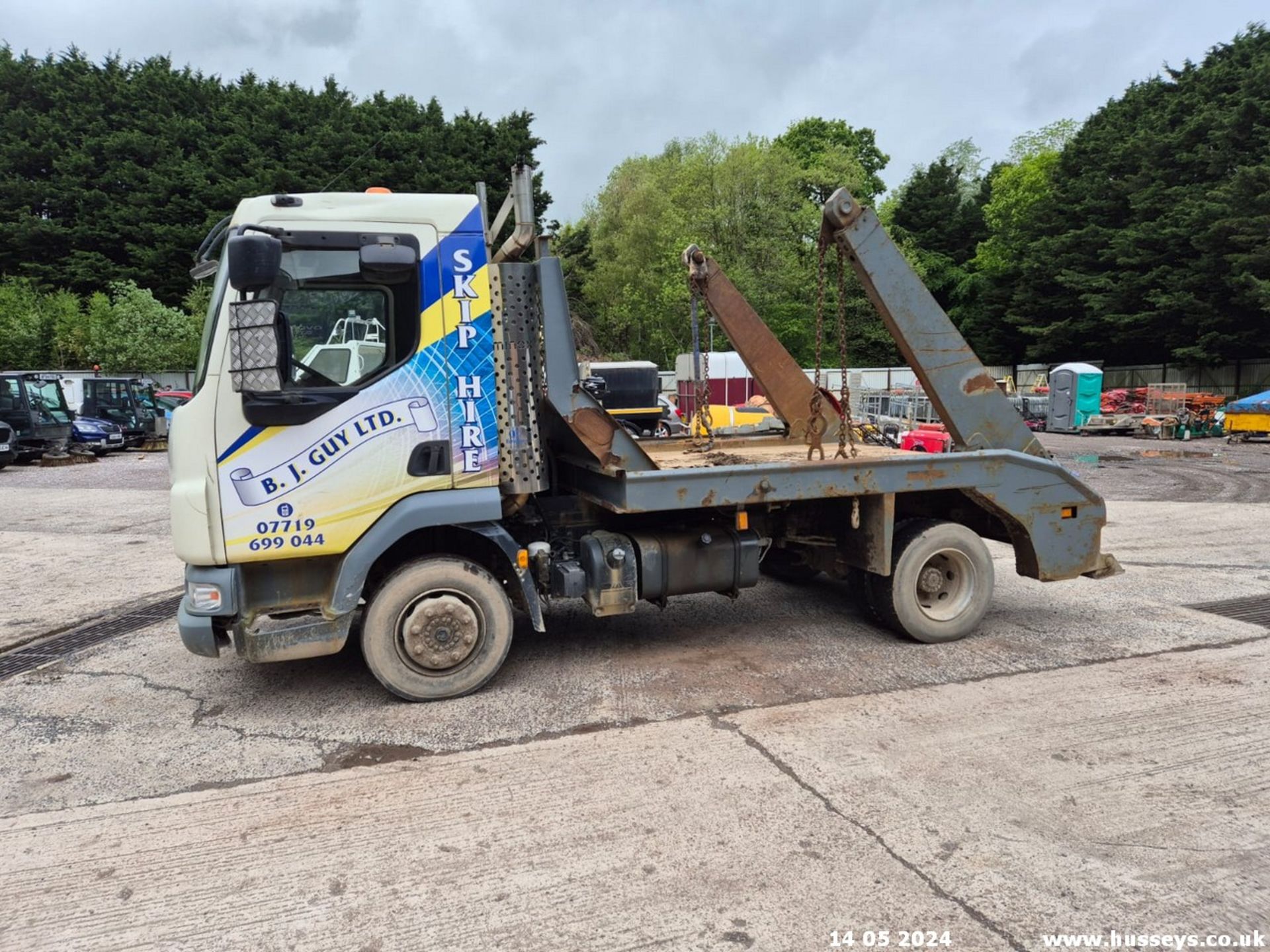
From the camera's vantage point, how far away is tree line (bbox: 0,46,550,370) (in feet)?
136

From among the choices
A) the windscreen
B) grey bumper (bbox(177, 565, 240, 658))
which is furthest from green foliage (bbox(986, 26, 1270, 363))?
the windscreen

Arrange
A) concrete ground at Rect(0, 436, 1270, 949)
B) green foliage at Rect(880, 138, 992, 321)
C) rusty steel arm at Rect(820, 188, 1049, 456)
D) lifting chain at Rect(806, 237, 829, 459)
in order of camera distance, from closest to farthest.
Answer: concrete ground at Rect(0, 436, 1270, 949), lifting chain at Rect(806, 237, 829, 459), rusty steel arm at Rect(820, 188, 1049, 456), green foliage at Rect(880, 138, 992, 321)

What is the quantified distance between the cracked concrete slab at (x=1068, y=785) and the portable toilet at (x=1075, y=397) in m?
28.7

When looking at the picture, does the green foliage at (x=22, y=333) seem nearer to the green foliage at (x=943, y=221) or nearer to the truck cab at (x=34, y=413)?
the truck cab at (x=34, y=413)

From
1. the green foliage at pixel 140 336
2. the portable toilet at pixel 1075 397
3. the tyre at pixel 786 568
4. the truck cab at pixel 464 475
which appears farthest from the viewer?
the green foliage at pixel 140 336

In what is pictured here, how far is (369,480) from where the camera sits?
16.1ft

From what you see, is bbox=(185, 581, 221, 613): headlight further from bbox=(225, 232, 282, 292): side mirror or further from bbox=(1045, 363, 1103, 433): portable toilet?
bbox=(1045, 363, 1103, 433): portable toilet

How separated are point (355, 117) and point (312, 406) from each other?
46.5m

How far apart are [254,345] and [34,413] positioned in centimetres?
2138

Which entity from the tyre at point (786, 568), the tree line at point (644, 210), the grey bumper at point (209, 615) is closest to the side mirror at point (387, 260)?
the grey bumper at point (209, 615)

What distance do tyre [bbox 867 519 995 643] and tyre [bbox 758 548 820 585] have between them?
0.81 metres

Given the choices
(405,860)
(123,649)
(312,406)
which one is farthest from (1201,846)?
(123,649)
